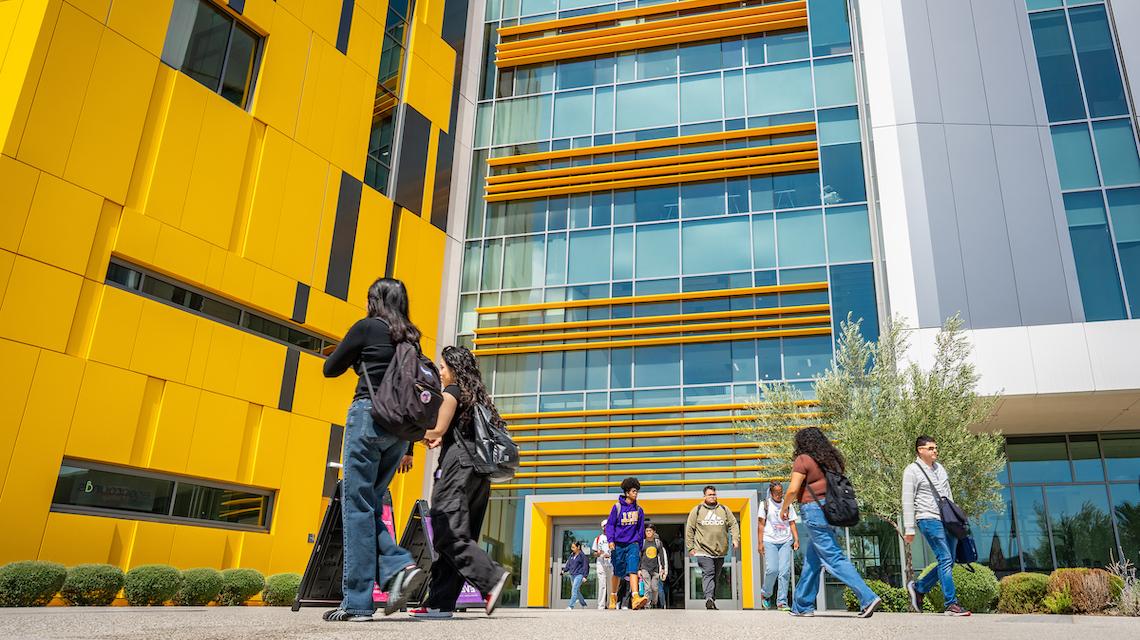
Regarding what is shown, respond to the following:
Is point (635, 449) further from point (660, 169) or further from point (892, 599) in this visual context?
point (660, 169)

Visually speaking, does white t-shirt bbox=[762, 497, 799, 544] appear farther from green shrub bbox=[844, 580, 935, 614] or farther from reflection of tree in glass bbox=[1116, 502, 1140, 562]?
reflection of tree in glass bbox=[1116, 502, 1140, 562]

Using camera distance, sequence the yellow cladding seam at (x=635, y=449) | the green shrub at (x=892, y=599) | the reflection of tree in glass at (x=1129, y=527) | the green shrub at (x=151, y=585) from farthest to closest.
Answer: the yellow cladding seam at (x=635, y=449) → the reflection of tree in glass at (x=1129, y=527) → the green shrub at (x=892, y=599) → the green shrub at (x=151, y=585)

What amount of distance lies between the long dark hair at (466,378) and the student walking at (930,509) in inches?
187

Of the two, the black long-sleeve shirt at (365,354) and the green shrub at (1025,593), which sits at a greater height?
the black long-sleeve shirt at (365,354)

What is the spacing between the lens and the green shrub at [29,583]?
372 inches

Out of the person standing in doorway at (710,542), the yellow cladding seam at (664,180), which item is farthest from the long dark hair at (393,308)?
the yellow cladding seam at (664,180)

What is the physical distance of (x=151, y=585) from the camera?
35.7 feet

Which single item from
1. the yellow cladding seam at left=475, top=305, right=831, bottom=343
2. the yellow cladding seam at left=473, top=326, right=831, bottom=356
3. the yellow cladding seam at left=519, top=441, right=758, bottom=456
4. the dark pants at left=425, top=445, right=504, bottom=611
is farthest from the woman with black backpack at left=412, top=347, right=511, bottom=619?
the yellow cladding seam at left=475, top=305, right=831, bottom=343

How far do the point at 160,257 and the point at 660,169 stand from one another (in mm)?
13256

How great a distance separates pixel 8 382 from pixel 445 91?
47.6ft

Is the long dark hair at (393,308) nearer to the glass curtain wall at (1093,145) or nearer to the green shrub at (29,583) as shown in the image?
the green shrub at (29,583)

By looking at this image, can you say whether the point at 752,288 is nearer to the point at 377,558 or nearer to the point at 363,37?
the point at 363,37

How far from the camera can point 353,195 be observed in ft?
59.6

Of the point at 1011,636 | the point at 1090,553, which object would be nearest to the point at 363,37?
the point at 1011,636
